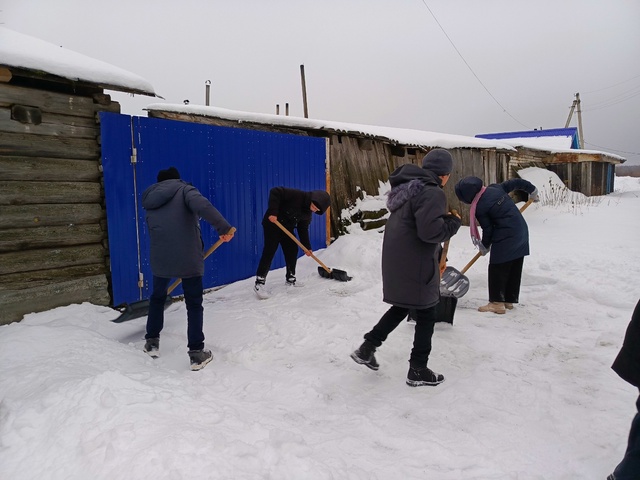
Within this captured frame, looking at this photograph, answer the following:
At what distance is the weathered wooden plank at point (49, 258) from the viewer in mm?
3711

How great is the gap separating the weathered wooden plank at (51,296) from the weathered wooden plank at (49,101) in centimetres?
167

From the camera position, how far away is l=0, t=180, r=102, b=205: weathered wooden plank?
3678 mm

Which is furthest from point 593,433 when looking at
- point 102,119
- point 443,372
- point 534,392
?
point 102,119

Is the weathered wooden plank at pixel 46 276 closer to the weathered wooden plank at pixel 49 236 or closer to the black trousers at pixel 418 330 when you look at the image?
the weathered wooden plank at pixel 49 236

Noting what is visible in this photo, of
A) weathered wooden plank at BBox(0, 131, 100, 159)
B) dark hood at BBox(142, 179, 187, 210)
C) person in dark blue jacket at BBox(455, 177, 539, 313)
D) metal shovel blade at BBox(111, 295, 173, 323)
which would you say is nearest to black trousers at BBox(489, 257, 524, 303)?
person in dark blue jacket at BBox(455, 177, 539, 313)

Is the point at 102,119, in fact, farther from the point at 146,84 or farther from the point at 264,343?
the point at 264,343

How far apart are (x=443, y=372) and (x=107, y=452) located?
2.38m

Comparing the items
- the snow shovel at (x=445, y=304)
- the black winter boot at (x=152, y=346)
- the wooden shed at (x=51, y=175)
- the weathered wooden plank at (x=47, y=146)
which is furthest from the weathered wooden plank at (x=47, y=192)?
the snow shovel at (x=445, y=304)

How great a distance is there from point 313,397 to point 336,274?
3045mm

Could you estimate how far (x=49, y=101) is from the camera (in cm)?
389

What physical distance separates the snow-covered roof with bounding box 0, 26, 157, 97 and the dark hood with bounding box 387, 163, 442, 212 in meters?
3.00

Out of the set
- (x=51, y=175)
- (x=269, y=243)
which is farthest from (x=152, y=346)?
(x=269, y=243)

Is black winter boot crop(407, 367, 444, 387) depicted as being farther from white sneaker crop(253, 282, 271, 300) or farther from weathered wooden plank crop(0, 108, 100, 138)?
weathered wooden plank crop(0, 108, 100, 138)

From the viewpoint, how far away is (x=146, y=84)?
437 centimetres
